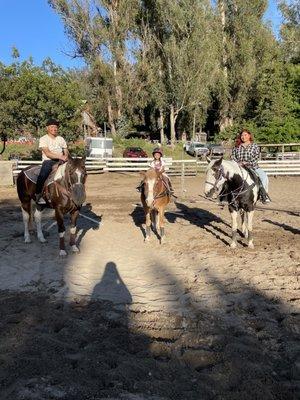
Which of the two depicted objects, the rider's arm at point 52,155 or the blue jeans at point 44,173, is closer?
the rider's arm at point 52,155

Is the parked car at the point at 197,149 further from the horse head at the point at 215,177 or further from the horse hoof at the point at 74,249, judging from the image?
the horse hoof at the point at 74,249

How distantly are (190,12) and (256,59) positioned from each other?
406 inches

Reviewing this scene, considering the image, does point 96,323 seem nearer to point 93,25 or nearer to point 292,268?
point 292,268

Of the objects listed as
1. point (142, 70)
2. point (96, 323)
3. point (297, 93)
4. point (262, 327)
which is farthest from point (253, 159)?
point (297, 93)

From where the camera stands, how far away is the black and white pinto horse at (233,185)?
8.98 meters

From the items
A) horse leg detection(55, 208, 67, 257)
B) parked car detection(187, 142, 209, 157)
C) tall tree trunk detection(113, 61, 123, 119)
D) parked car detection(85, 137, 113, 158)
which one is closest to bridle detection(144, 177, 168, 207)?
horse leg detection(55, 208, 67, 257)

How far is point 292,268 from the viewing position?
7.42 meters

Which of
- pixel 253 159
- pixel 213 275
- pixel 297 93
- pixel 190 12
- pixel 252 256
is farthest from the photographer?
pixel 297 93

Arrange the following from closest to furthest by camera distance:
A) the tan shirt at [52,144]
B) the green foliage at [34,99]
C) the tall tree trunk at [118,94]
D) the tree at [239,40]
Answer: the tan shirt at [52,144], the green foliage at [34,99], the tall tree trunk at [118,94], the tree at [239,40]

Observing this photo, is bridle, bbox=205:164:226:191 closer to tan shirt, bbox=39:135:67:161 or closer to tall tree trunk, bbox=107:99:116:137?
tan shirt, bbox=39:135:67:161

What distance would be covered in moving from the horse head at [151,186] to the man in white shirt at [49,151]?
1.79 m

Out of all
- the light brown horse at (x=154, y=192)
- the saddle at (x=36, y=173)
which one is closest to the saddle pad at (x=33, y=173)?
the saddle at (x=36, y=173)

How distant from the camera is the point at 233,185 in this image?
29.8 feet

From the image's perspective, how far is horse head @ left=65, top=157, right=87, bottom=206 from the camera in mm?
8156
